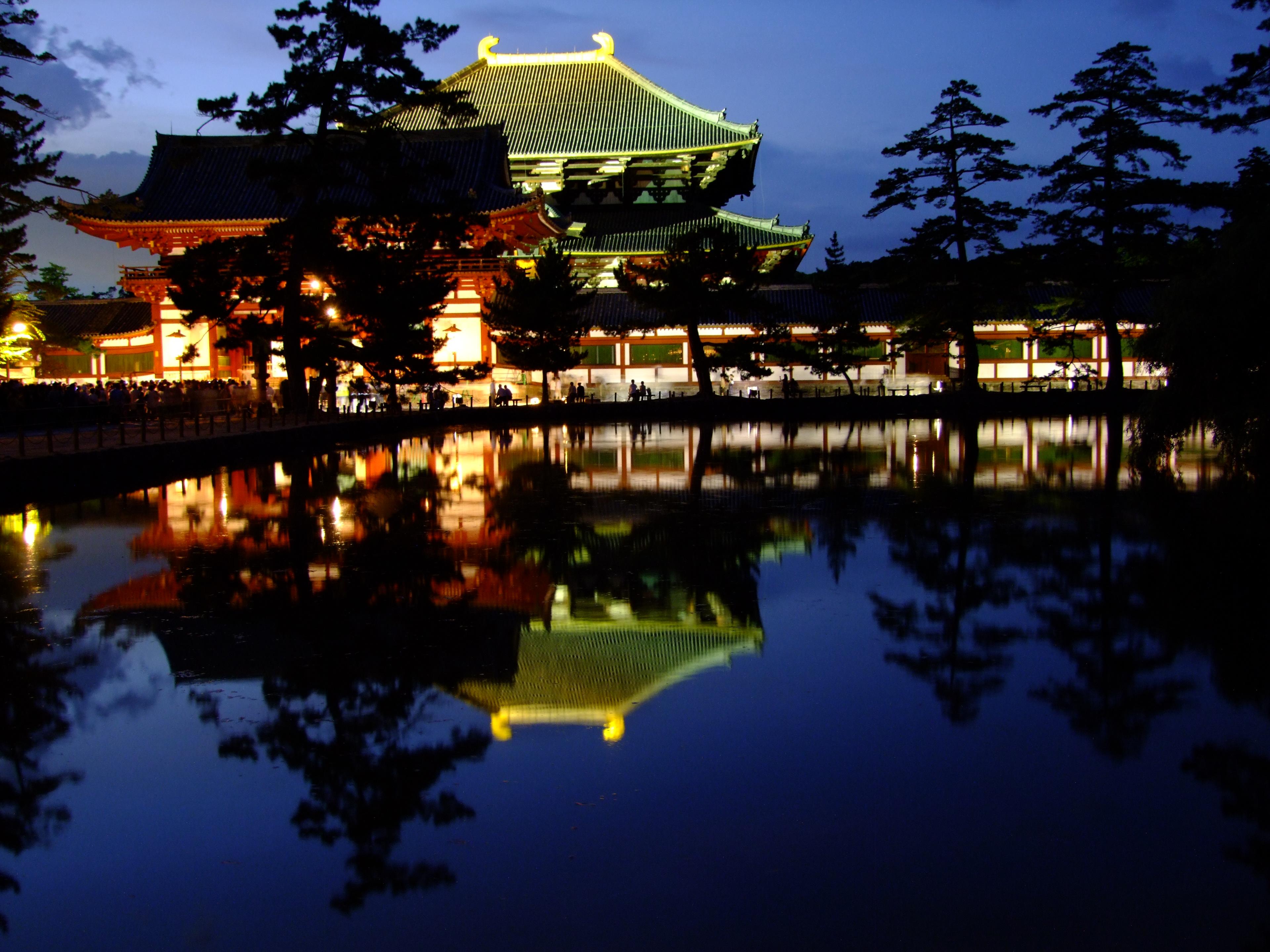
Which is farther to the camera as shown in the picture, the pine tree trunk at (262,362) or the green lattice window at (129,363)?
the green lattice window at (129,363)

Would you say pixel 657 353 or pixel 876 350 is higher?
pixel 657 353

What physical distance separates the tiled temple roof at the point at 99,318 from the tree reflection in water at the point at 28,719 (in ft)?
133

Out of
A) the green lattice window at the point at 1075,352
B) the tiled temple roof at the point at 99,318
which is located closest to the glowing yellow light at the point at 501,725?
the tiled temple roof at the point at 99,318

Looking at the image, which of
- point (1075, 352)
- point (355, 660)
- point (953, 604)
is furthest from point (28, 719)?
point (1075, 352)

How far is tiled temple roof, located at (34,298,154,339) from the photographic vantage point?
46.8m

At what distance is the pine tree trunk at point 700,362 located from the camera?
145ft

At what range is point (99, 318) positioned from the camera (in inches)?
1885

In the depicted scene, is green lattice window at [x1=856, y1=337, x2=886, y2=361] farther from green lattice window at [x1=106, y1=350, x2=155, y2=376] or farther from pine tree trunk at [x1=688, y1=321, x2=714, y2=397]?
green lattice window at [x1=106, y1=350, x2=155, y2=376]

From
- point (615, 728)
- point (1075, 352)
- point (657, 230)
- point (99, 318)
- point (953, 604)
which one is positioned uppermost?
point (657, 230)

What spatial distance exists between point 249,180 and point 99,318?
30.1ft

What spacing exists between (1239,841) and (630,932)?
91.2 inches

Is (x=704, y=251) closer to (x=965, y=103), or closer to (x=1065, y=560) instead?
(x=965, y=103)

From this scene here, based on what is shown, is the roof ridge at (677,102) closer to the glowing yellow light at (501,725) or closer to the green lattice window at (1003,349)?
the green lattice window at (1003,349)

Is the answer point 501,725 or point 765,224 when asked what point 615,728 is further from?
point 765,224
